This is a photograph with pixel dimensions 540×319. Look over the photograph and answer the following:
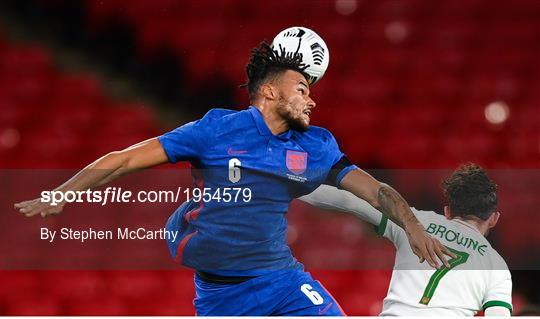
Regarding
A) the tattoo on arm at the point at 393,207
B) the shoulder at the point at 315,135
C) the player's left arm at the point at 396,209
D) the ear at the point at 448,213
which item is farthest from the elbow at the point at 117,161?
the ear at the point at 448,213

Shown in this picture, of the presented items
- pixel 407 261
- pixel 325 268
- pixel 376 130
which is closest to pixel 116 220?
pixel 325 268

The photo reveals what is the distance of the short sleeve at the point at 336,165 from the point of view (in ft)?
9.09

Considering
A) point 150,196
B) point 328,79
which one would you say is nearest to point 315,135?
point 150,196

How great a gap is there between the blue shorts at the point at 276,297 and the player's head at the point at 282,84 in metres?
0.43

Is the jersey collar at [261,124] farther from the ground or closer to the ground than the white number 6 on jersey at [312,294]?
farther from the ground

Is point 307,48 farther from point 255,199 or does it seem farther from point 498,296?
point 498,296

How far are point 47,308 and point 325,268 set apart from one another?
1.25m

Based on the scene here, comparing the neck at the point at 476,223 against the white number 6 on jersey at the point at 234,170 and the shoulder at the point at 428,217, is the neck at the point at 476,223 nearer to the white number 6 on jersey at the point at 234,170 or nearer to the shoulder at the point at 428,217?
the shoulder at the point at 428,217

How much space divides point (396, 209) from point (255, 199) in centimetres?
41

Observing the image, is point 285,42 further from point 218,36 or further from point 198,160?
point 218,36

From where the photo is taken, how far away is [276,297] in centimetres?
262

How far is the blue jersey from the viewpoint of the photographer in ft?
8.75

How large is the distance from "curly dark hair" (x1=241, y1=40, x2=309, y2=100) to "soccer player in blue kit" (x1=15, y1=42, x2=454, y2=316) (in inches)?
1.2

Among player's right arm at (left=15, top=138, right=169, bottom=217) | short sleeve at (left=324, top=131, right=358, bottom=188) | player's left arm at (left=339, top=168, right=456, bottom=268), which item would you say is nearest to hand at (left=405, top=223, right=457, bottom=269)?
player's left arm at (left=339, top=168, right=456, bottom=268)
